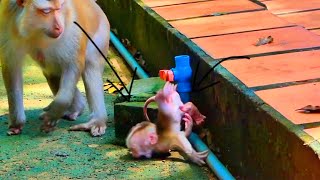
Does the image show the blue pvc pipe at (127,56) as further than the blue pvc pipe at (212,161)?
Yes

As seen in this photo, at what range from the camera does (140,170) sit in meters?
4.10

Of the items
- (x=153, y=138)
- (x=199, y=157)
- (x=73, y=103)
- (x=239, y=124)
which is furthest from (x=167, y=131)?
(x=73, y=103)

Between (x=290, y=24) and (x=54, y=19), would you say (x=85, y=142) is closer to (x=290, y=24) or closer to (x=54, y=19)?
(x=54, y=19)

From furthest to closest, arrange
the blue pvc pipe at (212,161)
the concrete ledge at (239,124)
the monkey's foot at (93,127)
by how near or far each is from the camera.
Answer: the monkey's foot at (93,127)
the blue pvc pipe at (212,161)
the concrete ledge at (239,124)

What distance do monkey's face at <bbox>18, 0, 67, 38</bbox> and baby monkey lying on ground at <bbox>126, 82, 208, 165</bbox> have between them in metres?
0.64

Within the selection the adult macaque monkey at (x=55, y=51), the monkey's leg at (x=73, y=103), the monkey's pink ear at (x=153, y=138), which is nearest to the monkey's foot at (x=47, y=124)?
the adult macaque monkey at (x=55, y=51)

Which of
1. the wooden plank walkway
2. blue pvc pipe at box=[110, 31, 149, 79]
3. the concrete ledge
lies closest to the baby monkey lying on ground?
the concrete ledge

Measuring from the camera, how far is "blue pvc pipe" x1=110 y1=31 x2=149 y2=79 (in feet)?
18.3

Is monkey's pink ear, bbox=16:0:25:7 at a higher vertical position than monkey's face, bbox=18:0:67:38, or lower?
higher

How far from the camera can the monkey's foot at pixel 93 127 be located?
468 cm

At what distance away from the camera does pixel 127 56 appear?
5930 mm

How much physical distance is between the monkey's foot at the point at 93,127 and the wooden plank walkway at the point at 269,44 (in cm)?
68

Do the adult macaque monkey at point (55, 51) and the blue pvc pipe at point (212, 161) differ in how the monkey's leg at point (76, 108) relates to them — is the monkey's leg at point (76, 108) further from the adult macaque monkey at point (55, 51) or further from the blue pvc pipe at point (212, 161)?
the blue pvc pipe at point (212, 161)

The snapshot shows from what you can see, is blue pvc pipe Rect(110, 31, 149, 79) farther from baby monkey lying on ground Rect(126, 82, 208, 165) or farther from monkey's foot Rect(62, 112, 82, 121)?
baby monkey lying on ground Rect(126, 82, 208, 165)
